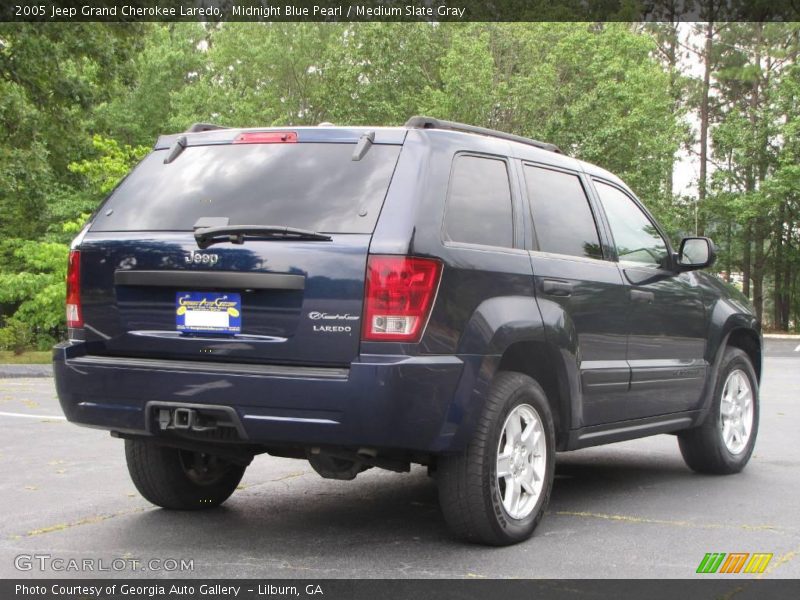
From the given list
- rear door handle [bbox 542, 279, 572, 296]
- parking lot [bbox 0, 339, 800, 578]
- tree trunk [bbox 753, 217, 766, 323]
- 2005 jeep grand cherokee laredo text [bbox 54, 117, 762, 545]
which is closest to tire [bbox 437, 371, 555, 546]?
2005 jeep grand cherokee laredo text [bbox 54, 117, 762, 545]

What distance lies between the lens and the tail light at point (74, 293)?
5.28 metres

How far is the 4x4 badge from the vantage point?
4895 millimetres

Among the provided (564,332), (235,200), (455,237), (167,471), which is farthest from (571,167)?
(167,471)

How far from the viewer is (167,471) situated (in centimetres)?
588

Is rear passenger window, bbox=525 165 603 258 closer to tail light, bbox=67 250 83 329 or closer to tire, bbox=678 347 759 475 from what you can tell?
tire, bbox=678 347 759 475

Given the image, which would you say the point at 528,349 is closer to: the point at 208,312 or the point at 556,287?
the point at 556,287

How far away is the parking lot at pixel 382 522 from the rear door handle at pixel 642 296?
120 cm

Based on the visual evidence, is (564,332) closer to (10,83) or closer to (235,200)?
(235,200)

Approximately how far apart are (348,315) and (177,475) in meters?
1.84

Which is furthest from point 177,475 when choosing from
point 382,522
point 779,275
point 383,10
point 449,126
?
point 779,275

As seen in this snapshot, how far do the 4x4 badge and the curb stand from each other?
1356cm

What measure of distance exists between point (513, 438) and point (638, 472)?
2747mm

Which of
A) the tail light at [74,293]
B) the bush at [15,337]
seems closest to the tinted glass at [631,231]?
the tail light at [74,293]

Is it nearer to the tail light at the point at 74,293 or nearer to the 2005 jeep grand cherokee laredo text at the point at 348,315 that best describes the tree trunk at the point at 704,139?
the 2005 jeep grand cherokee laredo text at the point at 348,315
